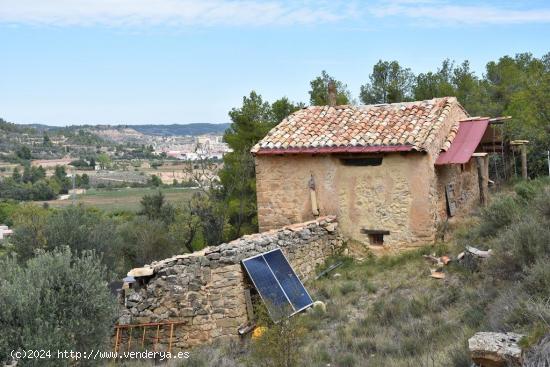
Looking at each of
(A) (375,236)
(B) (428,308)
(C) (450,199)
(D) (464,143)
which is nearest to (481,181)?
(C) (450,199)

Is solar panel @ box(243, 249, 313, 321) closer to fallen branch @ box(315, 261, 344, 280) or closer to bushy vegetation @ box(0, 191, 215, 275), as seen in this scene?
fallen branch @ box(315, 261, 344, 280)

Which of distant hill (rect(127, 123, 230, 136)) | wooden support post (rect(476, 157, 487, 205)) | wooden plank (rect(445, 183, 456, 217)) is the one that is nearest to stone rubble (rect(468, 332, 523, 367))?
wooden plank (rect(445, 183, 456, 217))

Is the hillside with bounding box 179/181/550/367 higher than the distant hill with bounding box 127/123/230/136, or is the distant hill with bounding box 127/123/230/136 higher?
the distant hill with bounding box 127/123/230/136

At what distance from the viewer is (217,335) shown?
29.8 ft

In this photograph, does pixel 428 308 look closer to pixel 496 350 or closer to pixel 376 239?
pixel 496 350

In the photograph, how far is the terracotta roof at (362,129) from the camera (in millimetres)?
12219

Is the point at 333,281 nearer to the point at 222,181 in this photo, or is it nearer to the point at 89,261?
the point at 89,261

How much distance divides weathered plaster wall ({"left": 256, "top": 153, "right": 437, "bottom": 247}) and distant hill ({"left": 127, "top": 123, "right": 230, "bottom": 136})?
58.2 meters

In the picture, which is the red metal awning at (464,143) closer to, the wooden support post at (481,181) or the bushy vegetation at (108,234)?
the wooden support post at (481,181)

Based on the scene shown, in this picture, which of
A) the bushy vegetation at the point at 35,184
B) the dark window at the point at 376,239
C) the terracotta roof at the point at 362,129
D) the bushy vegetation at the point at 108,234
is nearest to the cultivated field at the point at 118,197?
the bushy vegetation at the point at 35,184

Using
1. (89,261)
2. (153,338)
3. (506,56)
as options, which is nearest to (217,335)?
(153,338)

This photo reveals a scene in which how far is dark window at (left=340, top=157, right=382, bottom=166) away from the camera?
12.5 metres

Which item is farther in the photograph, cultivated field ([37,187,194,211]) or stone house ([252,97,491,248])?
cultivated field ([37,187,194,211])

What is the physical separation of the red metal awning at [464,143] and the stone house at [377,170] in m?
0.02
